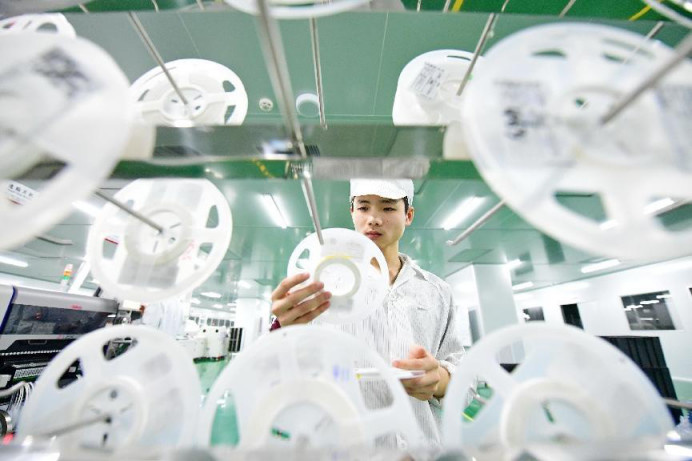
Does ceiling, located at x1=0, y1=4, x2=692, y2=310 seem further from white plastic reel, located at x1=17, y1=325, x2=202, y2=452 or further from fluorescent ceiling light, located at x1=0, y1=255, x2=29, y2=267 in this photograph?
Answer: fluorescent ceiling light, located at x1=0, y1=255, x2=29, y2=267

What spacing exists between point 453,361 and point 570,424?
893 millimetres

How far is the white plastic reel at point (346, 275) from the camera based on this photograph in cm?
76

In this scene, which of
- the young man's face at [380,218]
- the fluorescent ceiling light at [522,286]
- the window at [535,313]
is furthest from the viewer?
the window at [535,313]

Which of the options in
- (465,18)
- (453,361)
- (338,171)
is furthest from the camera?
(465,18)

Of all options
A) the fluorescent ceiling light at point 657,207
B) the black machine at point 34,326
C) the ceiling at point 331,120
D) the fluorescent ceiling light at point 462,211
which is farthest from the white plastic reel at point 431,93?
the fluorescent ceiling light at point 462,211

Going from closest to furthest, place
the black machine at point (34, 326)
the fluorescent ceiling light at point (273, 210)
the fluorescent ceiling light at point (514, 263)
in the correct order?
the black machine at point (34, 326), the fluorescent ceiling light at point (273, 210), the fluorescent ceiling light at point (514, 263)

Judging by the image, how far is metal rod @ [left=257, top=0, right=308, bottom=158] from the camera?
361 millimetres

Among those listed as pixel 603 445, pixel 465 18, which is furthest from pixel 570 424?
pixel 465 18

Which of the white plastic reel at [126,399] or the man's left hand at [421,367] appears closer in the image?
the white plastic reel at [126,399]

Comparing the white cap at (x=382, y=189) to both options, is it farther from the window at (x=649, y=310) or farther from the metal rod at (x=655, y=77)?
the window at (x=649, y=310)

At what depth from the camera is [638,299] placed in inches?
299

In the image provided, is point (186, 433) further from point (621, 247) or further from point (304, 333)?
point (621, 247)

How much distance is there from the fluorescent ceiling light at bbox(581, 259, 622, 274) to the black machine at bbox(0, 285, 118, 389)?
30.8 feet

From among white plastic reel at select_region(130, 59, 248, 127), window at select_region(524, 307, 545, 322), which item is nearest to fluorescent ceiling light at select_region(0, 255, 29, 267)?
white plastic reel at select_region(130, 59, 248, 127)
